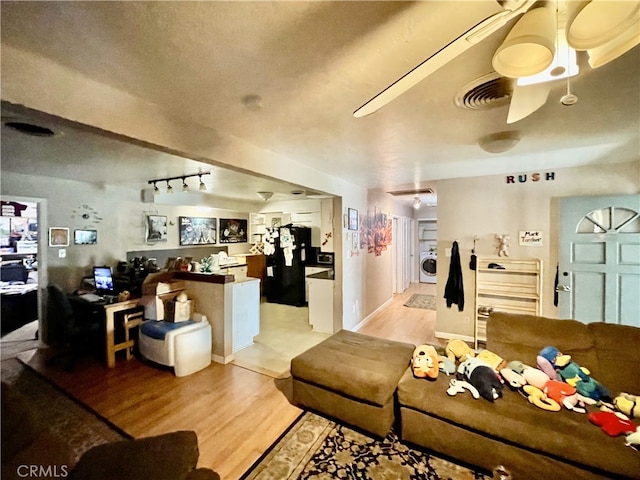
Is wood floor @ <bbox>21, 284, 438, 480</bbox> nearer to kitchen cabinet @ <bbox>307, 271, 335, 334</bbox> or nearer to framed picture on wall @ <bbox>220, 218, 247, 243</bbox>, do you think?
kitchen cabinet @ <bbox>307, 271, 335, 334</bbox>

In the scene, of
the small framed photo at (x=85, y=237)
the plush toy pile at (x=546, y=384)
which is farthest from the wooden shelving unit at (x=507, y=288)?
the small framed photo at (x=85, y=237)

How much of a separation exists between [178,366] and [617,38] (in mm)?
3746

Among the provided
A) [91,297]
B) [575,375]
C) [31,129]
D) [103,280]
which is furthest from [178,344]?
[575,375]

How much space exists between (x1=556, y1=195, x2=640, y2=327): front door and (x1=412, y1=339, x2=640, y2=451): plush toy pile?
1.63 meters

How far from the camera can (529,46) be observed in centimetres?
93

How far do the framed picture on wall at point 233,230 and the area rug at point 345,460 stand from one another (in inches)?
206

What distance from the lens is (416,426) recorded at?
1794 mm

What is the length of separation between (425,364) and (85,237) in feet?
16.0

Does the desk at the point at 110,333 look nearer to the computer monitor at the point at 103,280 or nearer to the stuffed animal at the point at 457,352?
the computer monitor at the point at 103,280

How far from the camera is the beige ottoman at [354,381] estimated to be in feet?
6.14

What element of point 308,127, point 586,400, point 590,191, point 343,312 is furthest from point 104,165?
point 590,191

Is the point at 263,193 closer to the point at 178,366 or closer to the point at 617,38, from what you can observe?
the point at 178,366

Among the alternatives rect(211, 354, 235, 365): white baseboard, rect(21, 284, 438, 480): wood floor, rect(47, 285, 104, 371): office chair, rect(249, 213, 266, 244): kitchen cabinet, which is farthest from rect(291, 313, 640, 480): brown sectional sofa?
rect(249, 213, 266, 244): kitchen cabinet

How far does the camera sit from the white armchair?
2828mm
